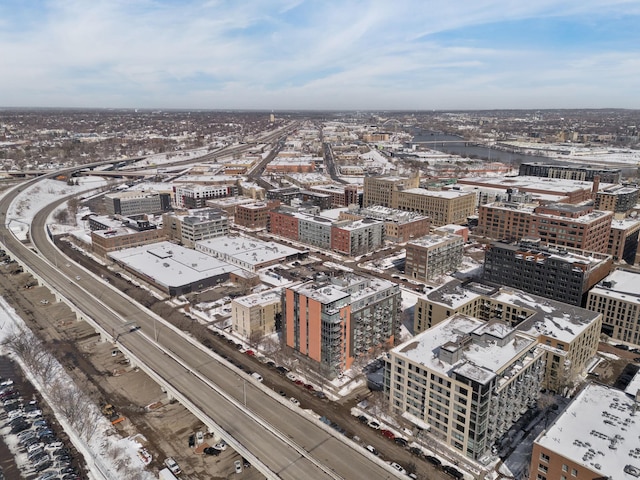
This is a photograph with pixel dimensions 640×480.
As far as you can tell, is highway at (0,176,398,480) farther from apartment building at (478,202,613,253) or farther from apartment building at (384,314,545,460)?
apartment building at (478,202,613,253)

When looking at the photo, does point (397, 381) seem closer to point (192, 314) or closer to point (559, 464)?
point (559, 464)

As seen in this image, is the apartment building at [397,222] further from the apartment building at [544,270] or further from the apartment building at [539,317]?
the apartment building at [539,317]

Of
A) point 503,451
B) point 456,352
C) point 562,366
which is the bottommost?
point 503,451

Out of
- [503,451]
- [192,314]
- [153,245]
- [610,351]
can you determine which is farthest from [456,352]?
[153,245]

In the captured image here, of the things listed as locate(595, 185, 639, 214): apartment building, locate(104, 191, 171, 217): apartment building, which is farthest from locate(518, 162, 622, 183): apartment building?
locate(104, 191, 171, 217): apartment building

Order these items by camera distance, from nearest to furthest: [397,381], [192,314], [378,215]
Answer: [397,381], [192,314], [378,215]
